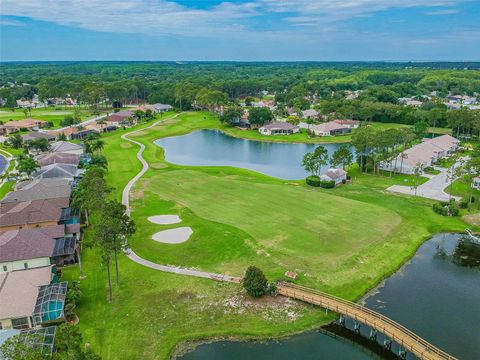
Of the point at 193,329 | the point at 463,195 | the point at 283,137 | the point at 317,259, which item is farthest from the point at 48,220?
the point at 283,137

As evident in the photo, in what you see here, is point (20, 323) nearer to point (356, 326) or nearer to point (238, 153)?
point (356, 326)

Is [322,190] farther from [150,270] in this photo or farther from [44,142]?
[44,142]

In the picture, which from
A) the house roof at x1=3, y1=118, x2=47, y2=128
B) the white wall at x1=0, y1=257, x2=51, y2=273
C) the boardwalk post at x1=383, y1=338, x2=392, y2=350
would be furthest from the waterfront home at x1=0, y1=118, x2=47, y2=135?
the boardwalk post at x1=383, y1=338, x2=392, y2=350

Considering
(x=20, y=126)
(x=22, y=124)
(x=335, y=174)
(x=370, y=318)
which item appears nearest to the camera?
(x=370, y=318)

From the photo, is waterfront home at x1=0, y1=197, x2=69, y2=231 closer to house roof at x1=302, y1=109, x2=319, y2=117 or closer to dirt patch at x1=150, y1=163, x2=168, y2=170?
dirt patch at x1=150, y1=163, x2=168, y2=170

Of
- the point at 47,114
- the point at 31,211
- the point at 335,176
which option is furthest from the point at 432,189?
the point at 47,114
